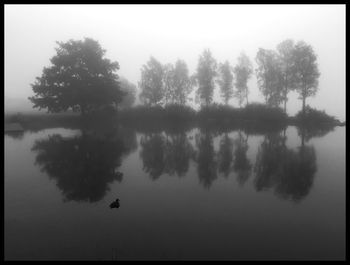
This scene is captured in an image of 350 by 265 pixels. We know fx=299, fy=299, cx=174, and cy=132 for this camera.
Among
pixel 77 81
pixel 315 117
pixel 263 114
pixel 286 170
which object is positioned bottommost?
pixel 286 170

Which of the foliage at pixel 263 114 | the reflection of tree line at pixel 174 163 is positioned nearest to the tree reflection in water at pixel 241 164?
the reflection of tree line at pixel 174 163

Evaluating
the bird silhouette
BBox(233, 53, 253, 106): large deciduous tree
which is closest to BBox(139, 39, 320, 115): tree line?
BBox(233, 53, 253, 106): large deciduous tree

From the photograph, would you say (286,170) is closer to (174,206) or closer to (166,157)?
(166,157)

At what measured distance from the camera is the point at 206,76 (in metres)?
67.9

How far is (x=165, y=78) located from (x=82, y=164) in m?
54.8

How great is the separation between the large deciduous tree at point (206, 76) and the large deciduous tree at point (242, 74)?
17.2 feet

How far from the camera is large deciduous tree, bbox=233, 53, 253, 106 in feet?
222

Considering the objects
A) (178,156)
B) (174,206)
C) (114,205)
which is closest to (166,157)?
(178,156)

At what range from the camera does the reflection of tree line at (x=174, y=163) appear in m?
15.8

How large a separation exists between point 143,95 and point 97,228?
63.3 metres

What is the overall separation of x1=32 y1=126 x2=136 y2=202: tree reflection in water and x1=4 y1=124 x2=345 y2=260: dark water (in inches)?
2.8

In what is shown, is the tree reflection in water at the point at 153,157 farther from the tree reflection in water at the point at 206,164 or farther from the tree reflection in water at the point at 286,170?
the tree reflection in water at the point at 286,170

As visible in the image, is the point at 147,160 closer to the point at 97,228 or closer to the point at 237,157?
the point at 237,157

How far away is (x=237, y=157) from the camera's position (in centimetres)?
2331
